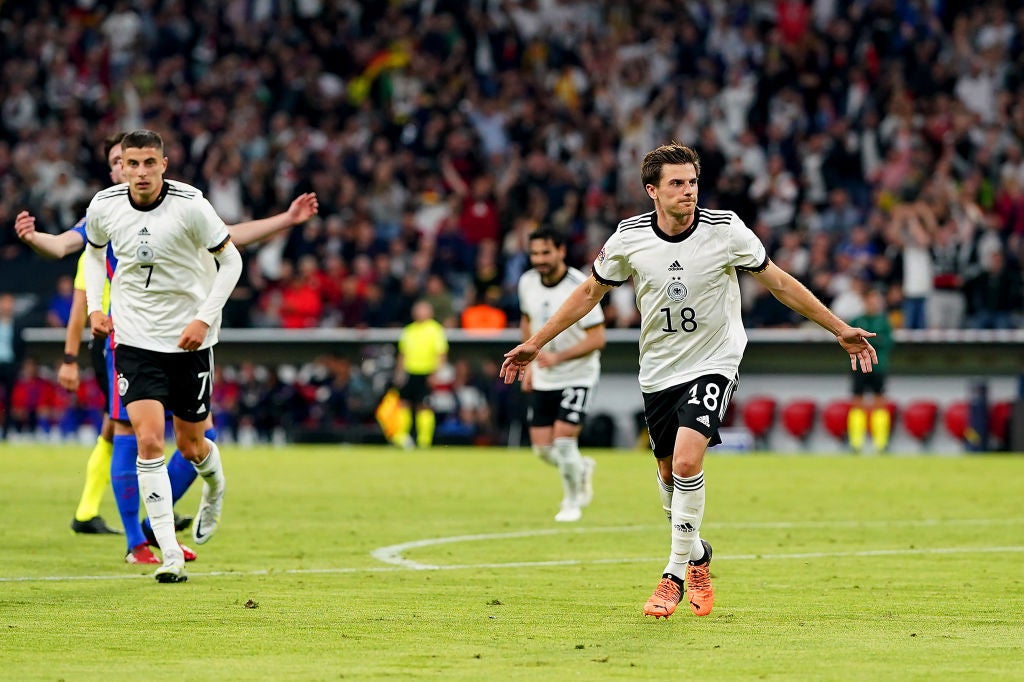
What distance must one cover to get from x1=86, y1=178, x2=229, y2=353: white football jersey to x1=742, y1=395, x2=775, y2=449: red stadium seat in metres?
17.7

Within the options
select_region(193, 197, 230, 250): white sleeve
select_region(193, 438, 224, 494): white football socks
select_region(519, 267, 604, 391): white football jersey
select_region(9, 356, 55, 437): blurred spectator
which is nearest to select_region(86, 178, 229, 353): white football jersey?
select_region(193, 197, 230, 250): white sleeve

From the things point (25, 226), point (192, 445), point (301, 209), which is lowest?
point (192, 445)

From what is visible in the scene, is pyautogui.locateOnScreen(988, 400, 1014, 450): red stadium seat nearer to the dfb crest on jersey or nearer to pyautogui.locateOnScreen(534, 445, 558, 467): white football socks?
pyautogui.locateOnScreen(534, 445, 558, 467): white football socks

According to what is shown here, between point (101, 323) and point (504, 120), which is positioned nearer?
point (101, 323)

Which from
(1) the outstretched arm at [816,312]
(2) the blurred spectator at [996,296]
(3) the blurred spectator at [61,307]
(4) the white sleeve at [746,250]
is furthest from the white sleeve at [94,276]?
(3) the blurred spectator at [61,307]

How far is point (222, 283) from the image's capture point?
10398 millimetres

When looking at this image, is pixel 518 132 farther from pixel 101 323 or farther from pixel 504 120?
pixel 101 323

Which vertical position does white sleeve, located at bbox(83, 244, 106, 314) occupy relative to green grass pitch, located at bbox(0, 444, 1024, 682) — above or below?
above

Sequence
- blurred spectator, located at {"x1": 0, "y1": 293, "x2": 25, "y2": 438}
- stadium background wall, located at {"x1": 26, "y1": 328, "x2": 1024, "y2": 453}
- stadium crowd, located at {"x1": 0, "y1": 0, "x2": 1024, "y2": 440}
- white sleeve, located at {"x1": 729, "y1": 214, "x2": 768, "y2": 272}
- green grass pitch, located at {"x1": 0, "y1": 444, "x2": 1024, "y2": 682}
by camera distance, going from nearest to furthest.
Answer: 1. green grass pitch, located at {"x1": 0, "y1": 444, "x2": 1024, "y2": 682}
2. white sleeve, located at {"x1": 729, "y1": 214, "x2": 768, "y2": 272}
3. stadium background wall, located at {"x1": 26, "y1": 328, "x2": 1024, "y2": 453}
4. stadium crowd, located at {"x1": 0, "y1": 0, "x2": 1024, "y2": 440}
5. blurred spectator, located at {"x1": 0, "y1": 293, "x2": 25, "y2": 438}

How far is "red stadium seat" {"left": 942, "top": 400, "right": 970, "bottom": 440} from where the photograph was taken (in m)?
26.0

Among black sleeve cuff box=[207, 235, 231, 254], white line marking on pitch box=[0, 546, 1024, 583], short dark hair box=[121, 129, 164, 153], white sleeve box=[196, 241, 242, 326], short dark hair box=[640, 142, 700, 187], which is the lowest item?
white line marking on pitch box=[0, 546, 1024, 583]

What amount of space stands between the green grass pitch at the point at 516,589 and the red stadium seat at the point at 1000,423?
684 centimetres

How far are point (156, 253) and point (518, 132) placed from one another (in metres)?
20.8

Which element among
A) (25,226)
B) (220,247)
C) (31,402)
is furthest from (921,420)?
(25,226)
